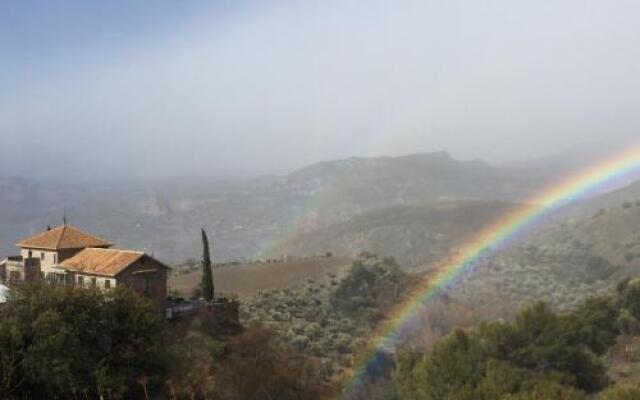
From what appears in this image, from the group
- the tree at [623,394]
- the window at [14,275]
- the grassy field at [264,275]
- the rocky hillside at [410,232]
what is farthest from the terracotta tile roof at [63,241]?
the rocky hillside at [410,232]

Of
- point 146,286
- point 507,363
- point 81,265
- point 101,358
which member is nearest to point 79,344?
point 101,358

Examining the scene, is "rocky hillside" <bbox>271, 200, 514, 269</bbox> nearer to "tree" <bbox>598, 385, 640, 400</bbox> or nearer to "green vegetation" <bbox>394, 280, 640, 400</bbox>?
"green vegetation" <bbox>394, 280, 640, 400</bbox>

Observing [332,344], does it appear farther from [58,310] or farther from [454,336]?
[58,310]

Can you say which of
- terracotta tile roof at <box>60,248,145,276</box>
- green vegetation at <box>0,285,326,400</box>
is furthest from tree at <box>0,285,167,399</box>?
terracotta tile roof at <box>60,248,145,276</box>

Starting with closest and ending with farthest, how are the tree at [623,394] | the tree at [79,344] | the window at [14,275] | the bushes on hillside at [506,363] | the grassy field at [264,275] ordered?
the tree at [623,394]
the tree at [79,344]
the bushes on hillside at [506,363]
the window at [14,275]
the grassy field at [264,275]

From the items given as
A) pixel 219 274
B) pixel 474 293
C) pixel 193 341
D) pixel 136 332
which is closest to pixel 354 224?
pixel 474 293

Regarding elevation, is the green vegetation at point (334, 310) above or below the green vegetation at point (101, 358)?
below

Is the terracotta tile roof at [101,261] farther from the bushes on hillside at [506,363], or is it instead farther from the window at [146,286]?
the bushes on hillside at [506,363]
